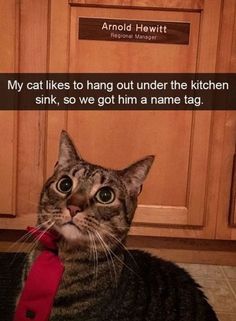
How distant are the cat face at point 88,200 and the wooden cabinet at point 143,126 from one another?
15.7 inches

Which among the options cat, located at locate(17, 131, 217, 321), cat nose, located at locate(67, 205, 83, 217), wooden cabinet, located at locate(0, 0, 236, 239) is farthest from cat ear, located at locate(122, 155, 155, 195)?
wooden cabinet, located at locate(0, 0, 236, 239)

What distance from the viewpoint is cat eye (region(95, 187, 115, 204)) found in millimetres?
759

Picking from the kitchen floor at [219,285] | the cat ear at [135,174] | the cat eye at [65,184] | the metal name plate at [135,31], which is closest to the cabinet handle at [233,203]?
the kitchen floor at [219,285]

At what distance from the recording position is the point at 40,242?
0.78m

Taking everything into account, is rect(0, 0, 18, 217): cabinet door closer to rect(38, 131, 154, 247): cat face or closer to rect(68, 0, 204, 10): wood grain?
rect(68, 0, 204, 10): wood grain

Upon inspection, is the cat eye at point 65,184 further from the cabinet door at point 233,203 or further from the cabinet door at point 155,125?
the cabinet door at point 233,203

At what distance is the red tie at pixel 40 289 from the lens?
2.35 feet

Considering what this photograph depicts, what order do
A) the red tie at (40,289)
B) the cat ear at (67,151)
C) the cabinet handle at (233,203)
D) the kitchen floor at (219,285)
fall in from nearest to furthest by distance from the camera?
the red tie at (40,289) → the cat ear at (67,151) → the kitchen floor at (219,285) → the cabinet handle at (233,203)

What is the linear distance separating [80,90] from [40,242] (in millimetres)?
358

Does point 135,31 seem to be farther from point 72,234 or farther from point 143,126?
point 72,234

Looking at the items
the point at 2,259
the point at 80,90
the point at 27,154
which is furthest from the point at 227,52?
the point at 2,259

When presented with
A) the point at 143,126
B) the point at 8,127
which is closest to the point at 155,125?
the point at 143,126

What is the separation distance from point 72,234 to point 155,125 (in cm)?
55

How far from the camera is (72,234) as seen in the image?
0.73m
